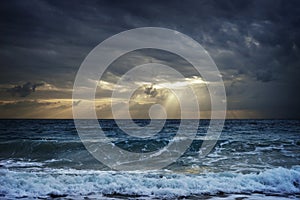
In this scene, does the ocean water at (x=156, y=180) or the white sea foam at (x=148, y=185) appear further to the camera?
the white sea foam at (x=148, y=185)

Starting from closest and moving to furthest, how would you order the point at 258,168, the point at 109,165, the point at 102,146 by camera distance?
the point at 258,168 < the point at 109,165 < the point at 102,146

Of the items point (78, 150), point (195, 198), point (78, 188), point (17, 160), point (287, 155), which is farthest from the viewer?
point (78, 150)

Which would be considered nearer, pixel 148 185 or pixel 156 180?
pixel 148 185

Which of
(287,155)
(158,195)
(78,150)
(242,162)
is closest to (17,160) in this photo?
(78,150)

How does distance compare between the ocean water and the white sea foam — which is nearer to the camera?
the ocean water

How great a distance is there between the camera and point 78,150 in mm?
20156

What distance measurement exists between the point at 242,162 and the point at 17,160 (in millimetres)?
13261

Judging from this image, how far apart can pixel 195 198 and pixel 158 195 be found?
1.21 meters

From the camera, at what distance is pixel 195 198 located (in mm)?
8750

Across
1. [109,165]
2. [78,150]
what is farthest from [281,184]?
[78,150]

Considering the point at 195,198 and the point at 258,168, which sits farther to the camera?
the point at 258,168

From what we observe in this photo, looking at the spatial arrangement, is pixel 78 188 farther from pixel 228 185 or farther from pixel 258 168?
pixel 258 168

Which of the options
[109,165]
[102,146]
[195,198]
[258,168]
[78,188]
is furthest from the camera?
[102,146]

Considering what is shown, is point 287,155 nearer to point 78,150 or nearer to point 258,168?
point 258,168
